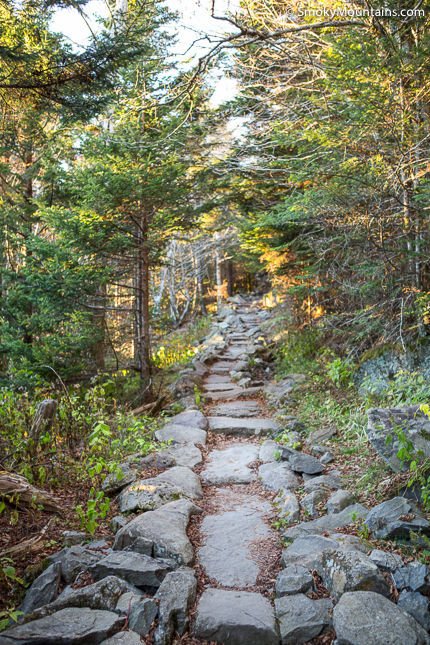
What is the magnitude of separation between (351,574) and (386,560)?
38cm

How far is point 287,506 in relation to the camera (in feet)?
15.5

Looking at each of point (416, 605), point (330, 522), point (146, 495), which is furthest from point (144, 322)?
point (416, 605)

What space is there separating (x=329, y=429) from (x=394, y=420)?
2026 millimetres

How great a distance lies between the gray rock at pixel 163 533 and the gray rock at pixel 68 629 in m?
0.80

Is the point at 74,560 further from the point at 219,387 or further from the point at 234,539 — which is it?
the point at 219,387

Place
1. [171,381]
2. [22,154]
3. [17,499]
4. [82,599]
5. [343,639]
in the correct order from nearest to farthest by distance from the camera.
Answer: [343,639], [82,599], [17,499], [171,381], [22,154]

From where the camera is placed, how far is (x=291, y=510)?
463 cm

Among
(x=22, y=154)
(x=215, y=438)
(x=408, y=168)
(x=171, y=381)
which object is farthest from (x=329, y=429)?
(x=22, y=154)

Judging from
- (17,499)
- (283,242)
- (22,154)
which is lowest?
(17,499)

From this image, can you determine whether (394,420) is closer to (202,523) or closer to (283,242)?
(202,523)

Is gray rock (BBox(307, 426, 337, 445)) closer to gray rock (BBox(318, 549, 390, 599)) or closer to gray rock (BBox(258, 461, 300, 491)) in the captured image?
gray rock (BBox(258, 461, 300, 491))

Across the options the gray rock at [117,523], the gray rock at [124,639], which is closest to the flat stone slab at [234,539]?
the gray rock at [117,523]

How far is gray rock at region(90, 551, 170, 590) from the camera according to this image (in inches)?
136

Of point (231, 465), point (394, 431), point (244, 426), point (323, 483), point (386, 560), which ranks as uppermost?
point (394, 431)
